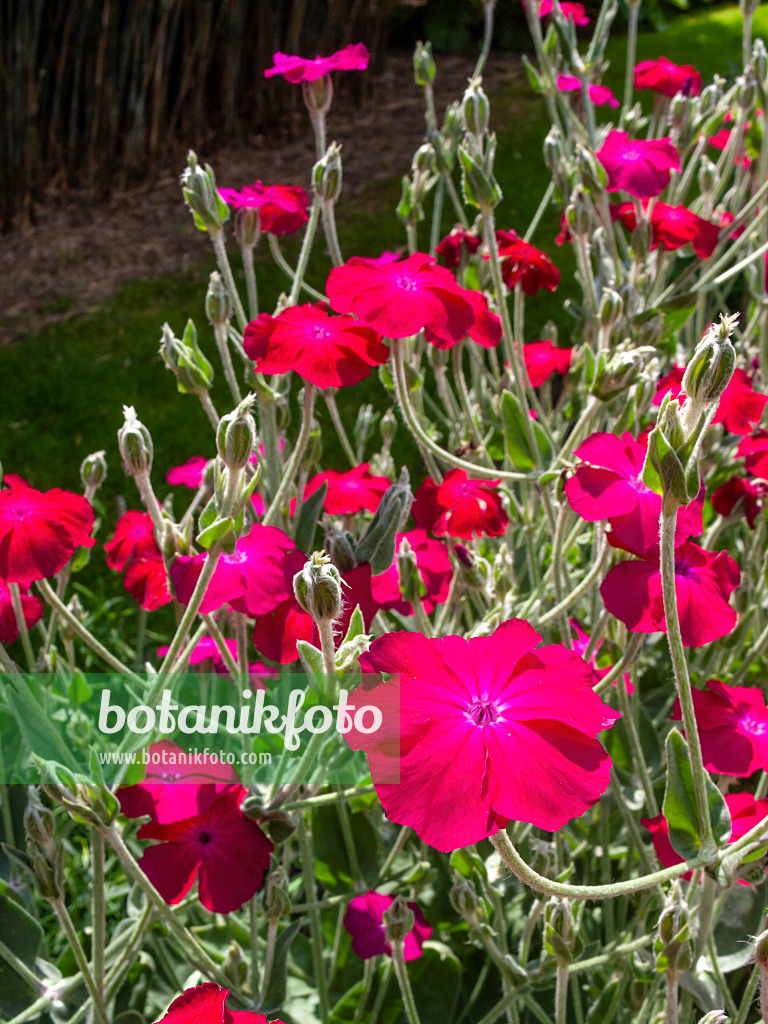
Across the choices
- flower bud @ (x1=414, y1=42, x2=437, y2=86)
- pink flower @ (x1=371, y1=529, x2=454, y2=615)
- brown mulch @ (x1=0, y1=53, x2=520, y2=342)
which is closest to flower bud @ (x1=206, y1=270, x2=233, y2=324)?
pink flower @ (x1=371, y1=529, x2=454, y2=615)

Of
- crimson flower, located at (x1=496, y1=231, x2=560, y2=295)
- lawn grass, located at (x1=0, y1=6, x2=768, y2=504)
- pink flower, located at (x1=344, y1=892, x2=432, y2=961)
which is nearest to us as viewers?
pink flower, located at (x1=344, y1=892, x2=432, y2=961)

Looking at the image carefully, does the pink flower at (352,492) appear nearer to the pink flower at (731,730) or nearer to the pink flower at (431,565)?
the pink flower at (431,565)

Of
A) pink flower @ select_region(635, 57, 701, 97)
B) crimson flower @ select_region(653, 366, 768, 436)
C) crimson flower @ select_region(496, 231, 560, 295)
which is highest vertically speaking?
pink flower @ select_region(635, 57, 701, 97)

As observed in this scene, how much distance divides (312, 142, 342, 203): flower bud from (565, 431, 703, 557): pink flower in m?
0.51

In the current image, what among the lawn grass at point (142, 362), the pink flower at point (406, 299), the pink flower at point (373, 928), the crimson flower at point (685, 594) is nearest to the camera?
the crimson flower at point (685, 594)

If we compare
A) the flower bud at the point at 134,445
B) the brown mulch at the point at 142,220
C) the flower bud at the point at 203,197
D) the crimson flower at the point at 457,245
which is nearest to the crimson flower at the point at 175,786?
the flower bud at the point at 134,445

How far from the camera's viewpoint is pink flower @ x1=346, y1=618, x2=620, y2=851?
22.5 inches

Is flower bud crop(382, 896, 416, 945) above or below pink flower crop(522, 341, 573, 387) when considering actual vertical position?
below

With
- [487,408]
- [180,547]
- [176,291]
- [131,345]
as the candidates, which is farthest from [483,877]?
[176,291]

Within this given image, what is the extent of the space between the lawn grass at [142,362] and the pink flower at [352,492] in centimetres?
117

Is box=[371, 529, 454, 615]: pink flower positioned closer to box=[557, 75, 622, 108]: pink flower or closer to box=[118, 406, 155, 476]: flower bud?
box=[118, 406, 155, 476]: flower bud

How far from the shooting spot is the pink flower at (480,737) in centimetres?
57

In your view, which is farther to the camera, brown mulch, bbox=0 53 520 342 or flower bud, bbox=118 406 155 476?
brown mulch, bbox=0 53 520 342

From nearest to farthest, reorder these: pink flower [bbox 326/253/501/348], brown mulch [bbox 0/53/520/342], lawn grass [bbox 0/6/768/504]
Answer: pink flower [bbox 326/253/501/348]
lawn grass [bbox 0/6/768/504]
brown mulch [bbox 0/53/520/342]
